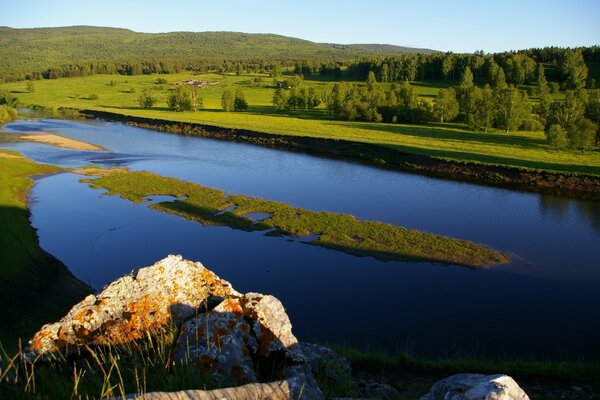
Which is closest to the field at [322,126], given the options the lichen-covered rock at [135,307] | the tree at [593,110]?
the tree at [593,110]

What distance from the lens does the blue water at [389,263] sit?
66.7 feet

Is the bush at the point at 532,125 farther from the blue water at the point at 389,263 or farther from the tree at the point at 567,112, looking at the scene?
the blue water at the point at 389,263

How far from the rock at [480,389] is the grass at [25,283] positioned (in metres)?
13.7

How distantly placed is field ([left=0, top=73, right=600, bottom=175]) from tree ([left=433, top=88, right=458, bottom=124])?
3.32 m

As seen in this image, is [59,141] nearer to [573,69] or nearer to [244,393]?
[244,393]

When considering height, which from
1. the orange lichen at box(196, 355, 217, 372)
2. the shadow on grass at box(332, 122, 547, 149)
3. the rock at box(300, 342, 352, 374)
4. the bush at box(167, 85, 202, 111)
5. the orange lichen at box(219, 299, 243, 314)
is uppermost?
the bush at box(167, 85, 202, 111)

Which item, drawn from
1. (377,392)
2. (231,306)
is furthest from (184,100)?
(231,306)

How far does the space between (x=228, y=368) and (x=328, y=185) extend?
134 ft

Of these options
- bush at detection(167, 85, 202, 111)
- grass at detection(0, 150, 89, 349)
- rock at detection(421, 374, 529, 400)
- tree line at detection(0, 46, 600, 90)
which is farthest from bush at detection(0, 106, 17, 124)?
rock at detection(421, 374, 529, 400)

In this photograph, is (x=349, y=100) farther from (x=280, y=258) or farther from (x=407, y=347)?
(x=407, y=347)

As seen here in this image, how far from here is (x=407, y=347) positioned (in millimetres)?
18188

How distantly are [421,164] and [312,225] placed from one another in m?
25.5

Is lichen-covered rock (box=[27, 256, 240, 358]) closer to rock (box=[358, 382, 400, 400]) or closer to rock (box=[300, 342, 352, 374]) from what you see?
rock (box=[300, 342, 352, 374])

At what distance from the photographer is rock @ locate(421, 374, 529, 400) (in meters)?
4.68
